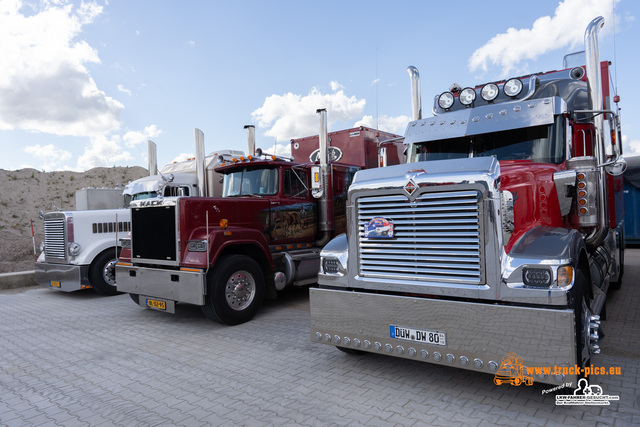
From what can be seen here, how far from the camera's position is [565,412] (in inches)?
132

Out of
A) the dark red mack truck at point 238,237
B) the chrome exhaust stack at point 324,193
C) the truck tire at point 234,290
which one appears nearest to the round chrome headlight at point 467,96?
the dark red mack truck at point 238,237

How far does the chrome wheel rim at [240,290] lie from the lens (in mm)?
6379

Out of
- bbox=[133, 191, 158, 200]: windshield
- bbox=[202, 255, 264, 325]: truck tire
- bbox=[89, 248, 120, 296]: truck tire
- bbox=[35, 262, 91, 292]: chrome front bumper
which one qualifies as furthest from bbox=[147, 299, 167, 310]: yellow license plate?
bbox=[133, 191, 158, 200]: windshield

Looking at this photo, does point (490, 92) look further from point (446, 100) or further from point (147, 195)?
point (147, 195)

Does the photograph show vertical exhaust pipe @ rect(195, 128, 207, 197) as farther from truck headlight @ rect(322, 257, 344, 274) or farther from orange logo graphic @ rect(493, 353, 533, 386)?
orange logo graphic @ rect(493, 353, 533, 386)

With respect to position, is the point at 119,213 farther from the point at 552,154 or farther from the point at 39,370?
the point at 552,154

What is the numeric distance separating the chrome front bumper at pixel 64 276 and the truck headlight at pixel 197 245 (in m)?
3.96

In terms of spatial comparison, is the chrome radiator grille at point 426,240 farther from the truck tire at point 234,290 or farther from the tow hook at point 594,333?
the truck tire at point 234,290

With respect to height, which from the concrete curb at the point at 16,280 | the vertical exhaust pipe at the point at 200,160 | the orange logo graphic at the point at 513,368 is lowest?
the concrete curb at the point at 16,280

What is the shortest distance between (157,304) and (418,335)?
14.4ft

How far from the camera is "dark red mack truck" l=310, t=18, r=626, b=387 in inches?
123

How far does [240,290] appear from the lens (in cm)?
651

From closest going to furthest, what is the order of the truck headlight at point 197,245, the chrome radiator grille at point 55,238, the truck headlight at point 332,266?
the truck headlight at point 332,266 → the truck headlight at point 197,245 → the chrome radiator grille at point 55,238

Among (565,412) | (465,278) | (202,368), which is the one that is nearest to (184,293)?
(202,368)
